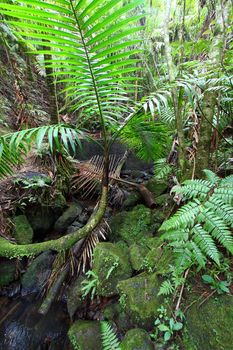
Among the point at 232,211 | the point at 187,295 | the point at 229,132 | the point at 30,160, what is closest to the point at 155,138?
the point at 229,132

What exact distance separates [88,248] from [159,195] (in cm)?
111

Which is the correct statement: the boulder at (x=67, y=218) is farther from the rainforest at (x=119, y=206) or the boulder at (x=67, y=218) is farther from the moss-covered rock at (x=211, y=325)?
the moss-covered rock at (x=211, y=325)

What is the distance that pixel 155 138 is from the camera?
96.5 inches

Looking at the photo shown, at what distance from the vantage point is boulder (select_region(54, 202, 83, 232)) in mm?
2946

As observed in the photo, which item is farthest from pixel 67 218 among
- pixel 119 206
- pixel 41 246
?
pixel 41 246

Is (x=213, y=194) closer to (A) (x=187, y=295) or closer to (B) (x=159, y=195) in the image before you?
(A) (x=187, y=295)

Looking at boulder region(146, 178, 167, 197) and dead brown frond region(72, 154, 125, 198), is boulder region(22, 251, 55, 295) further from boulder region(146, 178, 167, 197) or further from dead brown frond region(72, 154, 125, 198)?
boulder region(146, 178, 167, 197)

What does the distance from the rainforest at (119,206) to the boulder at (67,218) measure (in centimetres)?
1

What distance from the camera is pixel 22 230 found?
2.62 metres

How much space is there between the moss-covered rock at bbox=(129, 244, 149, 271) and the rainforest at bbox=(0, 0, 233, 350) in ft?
0.05

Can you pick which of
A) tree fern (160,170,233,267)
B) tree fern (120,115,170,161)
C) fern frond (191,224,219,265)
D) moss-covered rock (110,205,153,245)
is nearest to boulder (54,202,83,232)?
moss-covered rock (110,205,153,245)

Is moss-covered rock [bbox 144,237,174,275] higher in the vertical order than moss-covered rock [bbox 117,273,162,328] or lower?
higher

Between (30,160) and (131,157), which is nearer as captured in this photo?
(30,160)

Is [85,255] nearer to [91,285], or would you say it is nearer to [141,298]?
[91,285]
